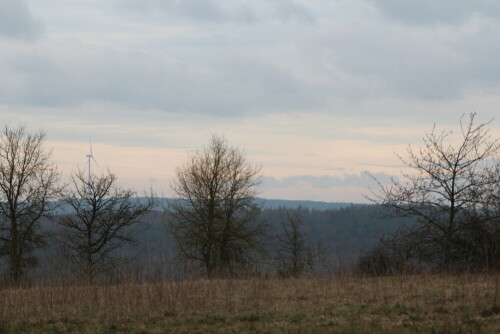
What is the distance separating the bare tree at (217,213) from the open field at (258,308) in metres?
20.0

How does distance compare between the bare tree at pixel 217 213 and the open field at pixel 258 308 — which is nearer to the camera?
the open field at pixel 258 308

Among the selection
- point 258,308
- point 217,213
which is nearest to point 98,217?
point 217,213

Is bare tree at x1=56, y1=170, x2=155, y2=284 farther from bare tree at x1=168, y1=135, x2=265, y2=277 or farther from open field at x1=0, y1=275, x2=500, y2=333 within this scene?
open field at x1=0, y1=275, x2=500, y2=333

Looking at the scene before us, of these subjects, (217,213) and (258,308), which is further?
(217,213)

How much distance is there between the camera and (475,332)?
958 centimetres

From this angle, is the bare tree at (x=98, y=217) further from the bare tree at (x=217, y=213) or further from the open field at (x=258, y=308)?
the open field at (x=258, y=308)

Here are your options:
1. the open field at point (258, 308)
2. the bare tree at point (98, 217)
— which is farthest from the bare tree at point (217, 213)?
the open field at point (258, 308)

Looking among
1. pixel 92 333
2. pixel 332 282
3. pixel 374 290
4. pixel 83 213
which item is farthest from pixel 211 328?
pixel 83 213

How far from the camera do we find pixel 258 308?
13.2 metres

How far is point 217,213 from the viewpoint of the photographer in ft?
125

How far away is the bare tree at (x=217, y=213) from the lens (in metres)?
37.8

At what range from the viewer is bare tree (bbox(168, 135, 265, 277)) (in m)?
37.8

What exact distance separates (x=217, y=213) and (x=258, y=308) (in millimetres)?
24965

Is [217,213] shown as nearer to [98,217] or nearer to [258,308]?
[98,217]
